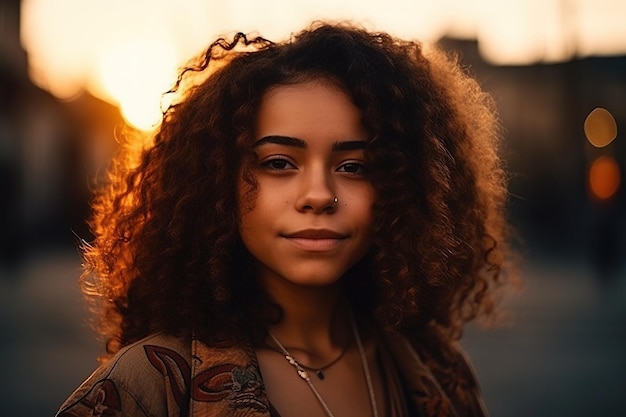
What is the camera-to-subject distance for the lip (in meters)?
2.77

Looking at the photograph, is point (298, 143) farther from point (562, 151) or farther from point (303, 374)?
point (562, 151)

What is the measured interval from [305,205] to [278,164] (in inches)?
6.0

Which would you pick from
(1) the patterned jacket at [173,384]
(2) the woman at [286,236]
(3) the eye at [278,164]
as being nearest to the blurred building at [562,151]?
(2) the woman at [286,236]

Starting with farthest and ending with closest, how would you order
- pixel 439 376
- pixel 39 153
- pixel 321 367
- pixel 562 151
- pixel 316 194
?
pixel 39 153 → pixel 562 151 → pixel 439 376 → pixel 321 367 → pixel 316 194

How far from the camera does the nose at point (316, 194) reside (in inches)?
108

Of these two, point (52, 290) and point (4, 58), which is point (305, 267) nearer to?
point (52, 290)

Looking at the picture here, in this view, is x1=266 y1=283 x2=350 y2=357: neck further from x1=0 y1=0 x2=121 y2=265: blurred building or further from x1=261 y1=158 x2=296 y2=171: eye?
x1=0 y1=0 x2=121 y2=265: blurred building

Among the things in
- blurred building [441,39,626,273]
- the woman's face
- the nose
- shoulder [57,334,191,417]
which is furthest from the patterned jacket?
blurred building [441,39,626,273]

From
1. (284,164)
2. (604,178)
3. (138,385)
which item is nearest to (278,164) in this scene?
(284,164)

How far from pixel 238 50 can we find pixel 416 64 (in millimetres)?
560

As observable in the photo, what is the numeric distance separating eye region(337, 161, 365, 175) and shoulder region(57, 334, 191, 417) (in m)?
0.67

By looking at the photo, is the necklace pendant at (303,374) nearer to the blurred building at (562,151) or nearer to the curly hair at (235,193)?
the curly hair at (235,193)

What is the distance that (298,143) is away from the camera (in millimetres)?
2783

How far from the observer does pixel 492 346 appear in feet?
37.7
